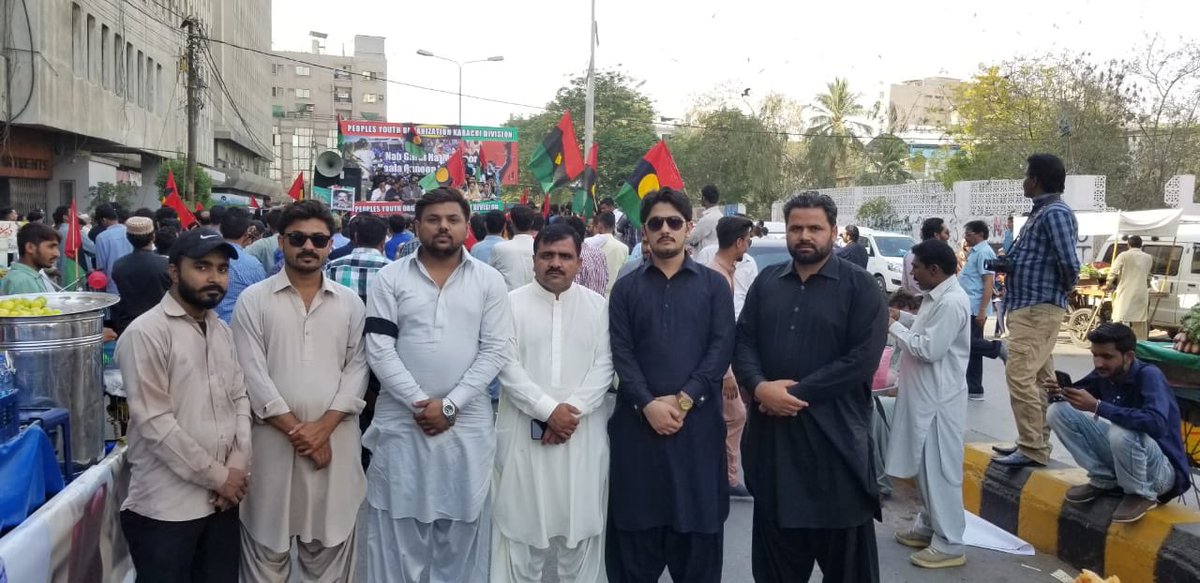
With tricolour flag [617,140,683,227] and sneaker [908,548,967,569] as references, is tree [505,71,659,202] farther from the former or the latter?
sneaker [908,548,967,569]

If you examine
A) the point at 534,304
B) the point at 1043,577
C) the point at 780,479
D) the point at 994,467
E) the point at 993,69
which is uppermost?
the point at 993,69

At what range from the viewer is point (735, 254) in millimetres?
6355

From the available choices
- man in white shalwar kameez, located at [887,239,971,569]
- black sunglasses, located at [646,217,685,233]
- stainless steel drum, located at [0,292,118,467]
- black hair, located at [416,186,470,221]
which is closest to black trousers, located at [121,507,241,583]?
stainless steel drum, located at [0,292,118,467]

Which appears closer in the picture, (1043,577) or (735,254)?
(1043,577)

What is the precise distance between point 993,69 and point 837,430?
33162mm

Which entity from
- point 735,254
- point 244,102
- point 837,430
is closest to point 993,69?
point 735,254

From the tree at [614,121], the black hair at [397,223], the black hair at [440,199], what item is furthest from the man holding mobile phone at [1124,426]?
the tree at [614,121]

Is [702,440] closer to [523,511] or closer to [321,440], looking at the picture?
[523,511]

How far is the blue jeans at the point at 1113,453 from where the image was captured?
4.36m

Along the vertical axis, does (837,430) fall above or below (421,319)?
below

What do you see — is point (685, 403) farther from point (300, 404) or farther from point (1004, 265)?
point (1004, 265)

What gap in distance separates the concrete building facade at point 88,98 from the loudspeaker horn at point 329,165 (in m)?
7.52

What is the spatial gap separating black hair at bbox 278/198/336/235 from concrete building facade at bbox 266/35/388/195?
9961 centimetres

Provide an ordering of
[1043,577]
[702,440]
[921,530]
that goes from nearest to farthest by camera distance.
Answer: [702,440]
[1043,577]
[921,530]
